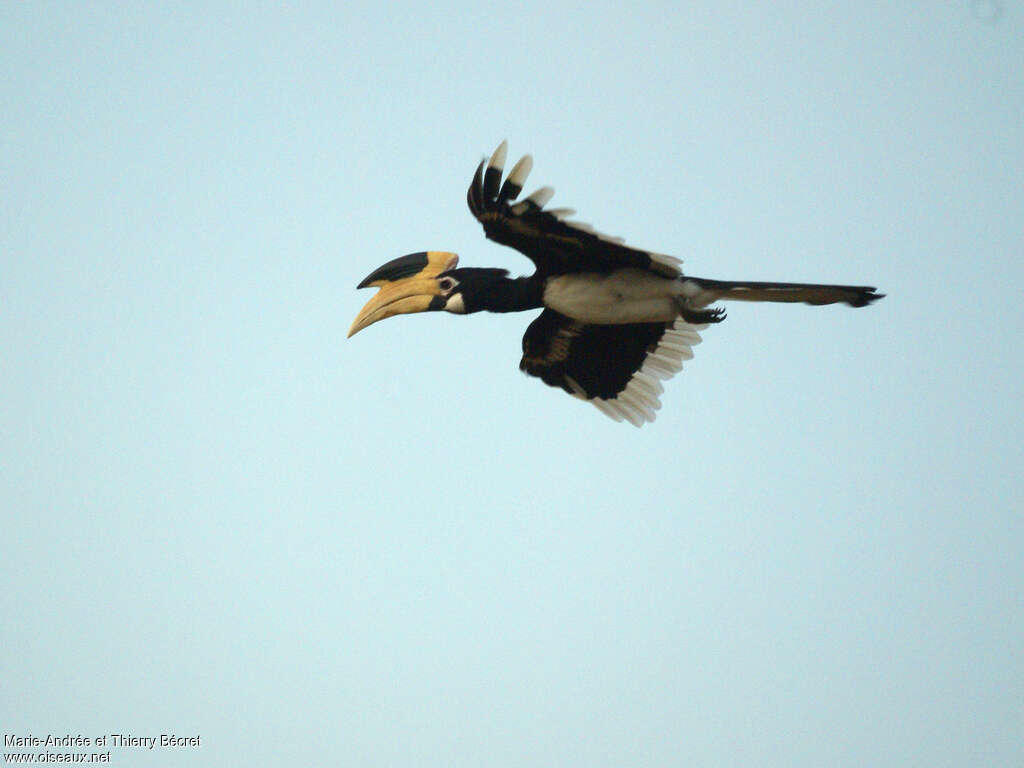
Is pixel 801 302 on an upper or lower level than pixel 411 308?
lower

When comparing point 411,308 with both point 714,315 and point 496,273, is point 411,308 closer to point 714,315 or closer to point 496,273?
point 496,273

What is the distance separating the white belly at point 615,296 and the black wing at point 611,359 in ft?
2.77

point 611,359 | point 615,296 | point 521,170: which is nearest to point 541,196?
point 521,170

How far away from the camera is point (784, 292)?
7727 millimetres

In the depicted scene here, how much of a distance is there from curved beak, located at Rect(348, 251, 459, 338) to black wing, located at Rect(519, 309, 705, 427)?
3.57 feet

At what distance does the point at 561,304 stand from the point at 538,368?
1321 mm

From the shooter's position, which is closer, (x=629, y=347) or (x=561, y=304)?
(x=561, y=304)

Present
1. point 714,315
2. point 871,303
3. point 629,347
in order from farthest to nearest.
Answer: point 629,347
point 714,315
point 871,303

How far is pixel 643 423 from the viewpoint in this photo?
9.49 m

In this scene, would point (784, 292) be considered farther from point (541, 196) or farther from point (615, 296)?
point (541, 196)

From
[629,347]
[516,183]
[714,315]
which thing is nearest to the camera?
[516,183]

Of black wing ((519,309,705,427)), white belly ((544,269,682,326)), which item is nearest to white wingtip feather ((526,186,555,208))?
white belly ((544,269,682,326))

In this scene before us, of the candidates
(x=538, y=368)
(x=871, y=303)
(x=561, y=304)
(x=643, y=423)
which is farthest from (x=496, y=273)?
(x=871, y=303)

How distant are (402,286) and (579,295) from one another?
1488mm
